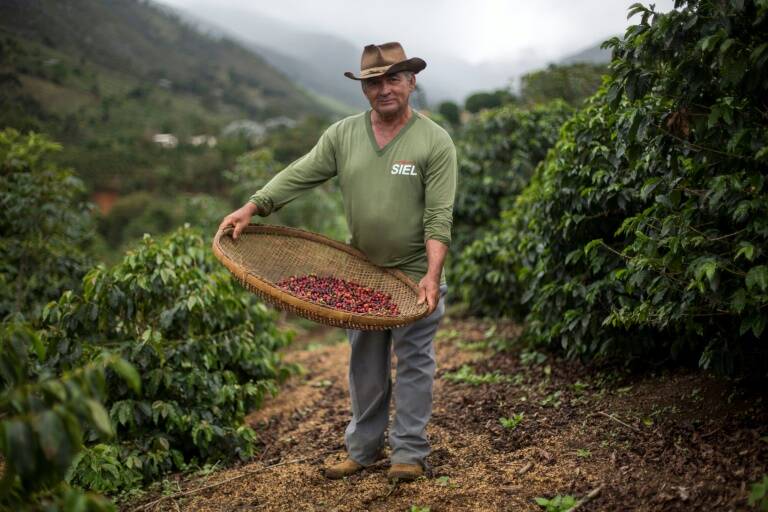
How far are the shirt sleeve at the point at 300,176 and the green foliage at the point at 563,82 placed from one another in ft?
26.4

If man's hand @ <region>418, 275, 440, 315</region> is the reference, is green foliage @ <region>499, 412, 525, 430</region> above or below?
below

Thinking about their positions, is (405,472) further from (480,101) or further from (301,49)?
(301,49)

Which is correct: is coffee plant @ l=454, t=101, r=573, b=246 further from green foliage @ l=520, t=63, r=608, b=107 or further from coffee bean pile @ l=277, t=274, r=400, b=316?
coffee bean pile @ l=277, t=274, r=400, b=316

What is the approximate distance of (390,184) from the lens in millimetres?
3094

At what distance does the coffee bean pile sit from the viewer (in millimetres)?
2943

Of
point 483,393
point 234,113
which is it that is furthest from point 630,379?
point 234,113

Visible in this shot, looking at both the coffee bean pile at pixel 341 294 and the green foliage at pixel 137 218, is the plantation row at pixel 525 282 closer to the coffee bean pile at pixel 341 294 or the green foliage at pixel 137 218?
the coffee bean pile at pixel 341 294

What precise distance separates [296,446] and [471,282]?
3180 mm

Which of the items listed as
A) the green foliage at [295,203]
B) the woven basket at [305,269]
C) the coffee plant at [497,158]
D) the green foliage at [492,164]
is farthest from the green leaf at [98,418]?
the green foliage at [295,203]

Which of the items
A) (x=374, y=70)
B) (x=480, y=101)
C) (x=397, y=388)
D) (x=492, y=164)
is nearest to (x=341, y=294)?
(x=397, y=388)

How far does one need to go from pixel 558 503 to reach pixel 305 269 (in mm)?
1684

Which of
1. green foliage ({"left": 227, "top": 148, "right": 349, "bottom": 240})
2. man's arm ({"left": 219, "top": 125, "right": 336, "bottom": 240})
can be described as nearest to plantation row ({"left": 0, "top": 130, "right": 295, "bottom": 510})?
man's arm ({"left": 219, "top": 125, "right": 336, "bottom": 240})

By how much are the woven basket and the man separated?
0.28 ft

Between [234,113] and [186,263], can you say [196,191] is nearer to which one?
[234,113]
